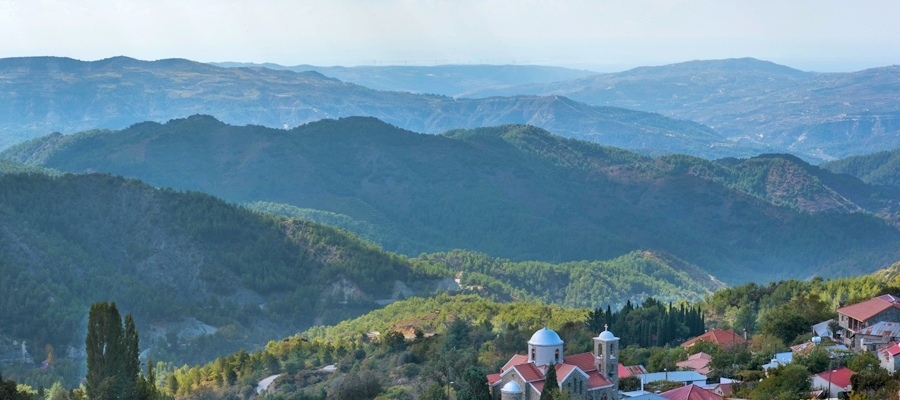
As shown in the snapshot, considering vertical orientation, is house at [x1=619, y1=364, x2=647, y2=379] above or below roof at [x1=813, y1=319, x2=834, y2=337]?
below

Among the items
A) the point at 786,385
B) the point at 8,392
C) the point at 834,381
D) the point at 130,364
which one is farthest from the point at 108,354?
the point at 834,381

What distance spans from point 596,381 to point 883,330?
20.1 meters

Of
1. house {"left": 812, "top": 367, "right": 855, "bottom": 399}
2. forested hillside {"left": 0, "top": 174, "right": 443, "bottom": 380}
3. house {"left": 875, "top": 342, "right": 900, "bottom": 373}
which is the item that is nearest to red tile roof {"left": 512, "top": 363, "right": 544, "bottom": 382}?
house {"left": 812, "top": 367, "right": 855, "bottom": 399}

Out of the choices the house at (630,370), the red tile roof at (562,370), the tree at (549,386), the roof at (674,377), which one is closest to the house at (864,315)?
the roof at (674,377)

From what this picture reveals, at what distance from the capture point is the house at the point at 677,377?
199 ft

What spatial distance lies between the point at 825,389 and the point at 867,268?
130m

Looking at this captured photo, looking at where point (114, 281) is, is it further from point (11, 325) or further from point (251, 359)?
point (251, 359)

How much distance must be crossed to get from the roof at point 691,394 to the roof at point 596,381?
11.2ft

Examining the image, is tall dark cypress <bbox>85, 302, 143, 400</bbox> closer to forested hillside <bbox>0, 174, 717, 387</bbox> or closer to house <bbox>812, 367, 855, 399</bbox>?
house <bbox>812, 367, 855, 399</bbox>

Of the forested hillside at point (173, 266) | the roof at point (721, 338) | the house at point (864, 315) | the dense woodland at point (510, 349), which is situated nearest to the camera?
the dense woodland at point (510, 349)

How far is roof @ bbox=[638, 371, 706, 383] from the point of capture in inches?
2404

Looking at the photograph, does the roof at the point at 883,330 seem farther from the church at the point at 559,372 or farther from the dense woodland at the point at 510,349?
the church at the point at 559,372

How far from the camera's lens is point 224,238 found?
132m

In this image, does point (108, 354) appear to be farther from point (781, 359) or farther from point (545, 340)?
point (781, 359)
